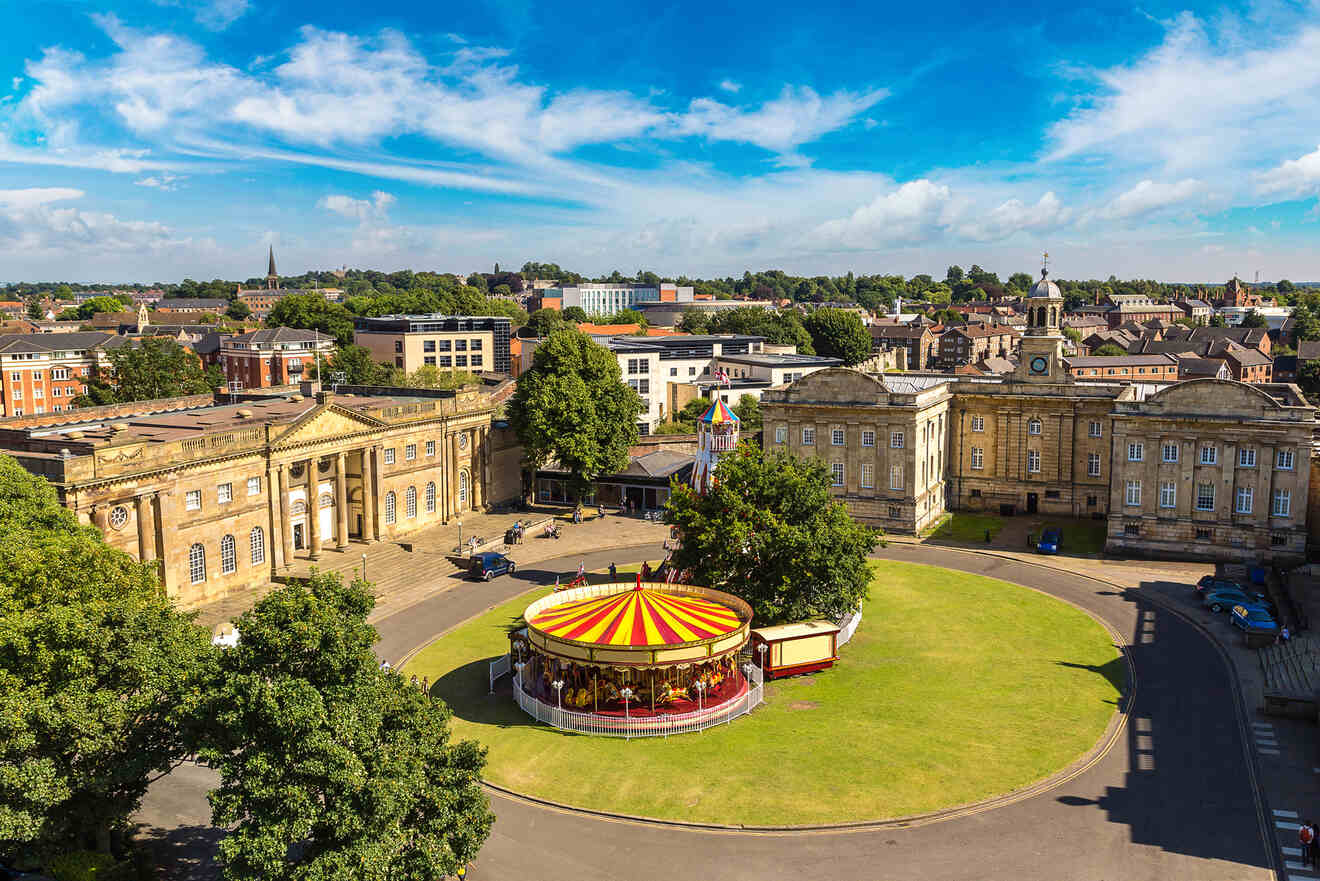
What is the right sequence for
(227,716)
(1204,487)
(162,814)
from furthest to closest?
(1204,487), (162,814), (227,716)

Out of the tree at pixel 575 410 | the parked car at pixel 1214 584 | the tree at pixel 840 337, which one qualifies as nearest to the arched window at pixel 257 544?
the tree at pixel 575 410

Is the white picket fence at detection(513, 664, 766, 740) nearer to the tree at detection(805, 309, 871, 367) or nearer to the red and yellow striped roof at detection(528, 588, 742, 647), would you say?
the red and yellow striped roof at detection(528, 588, 742, 647)

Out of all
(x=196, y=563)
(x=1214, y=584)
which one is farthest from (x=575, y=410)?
(x=1214, y=584)

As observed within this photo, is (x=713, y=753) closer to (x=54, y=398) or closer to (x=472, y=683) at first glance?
(x=472, y=683)

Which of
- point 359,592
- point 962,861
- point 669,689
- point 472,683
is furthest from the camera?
point 472,683

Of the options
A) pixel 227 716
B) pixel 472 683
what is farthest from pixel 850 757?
pixel 227 716

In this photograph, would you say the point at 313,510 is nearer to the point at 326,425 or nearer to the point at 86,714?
the point at 326,425

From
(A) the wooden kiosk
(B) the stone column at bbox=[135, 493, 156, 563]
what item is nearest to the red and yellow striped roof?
(A) the wooden kiosk

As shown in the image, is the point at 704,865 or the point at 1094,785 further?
the point at 1094,785
